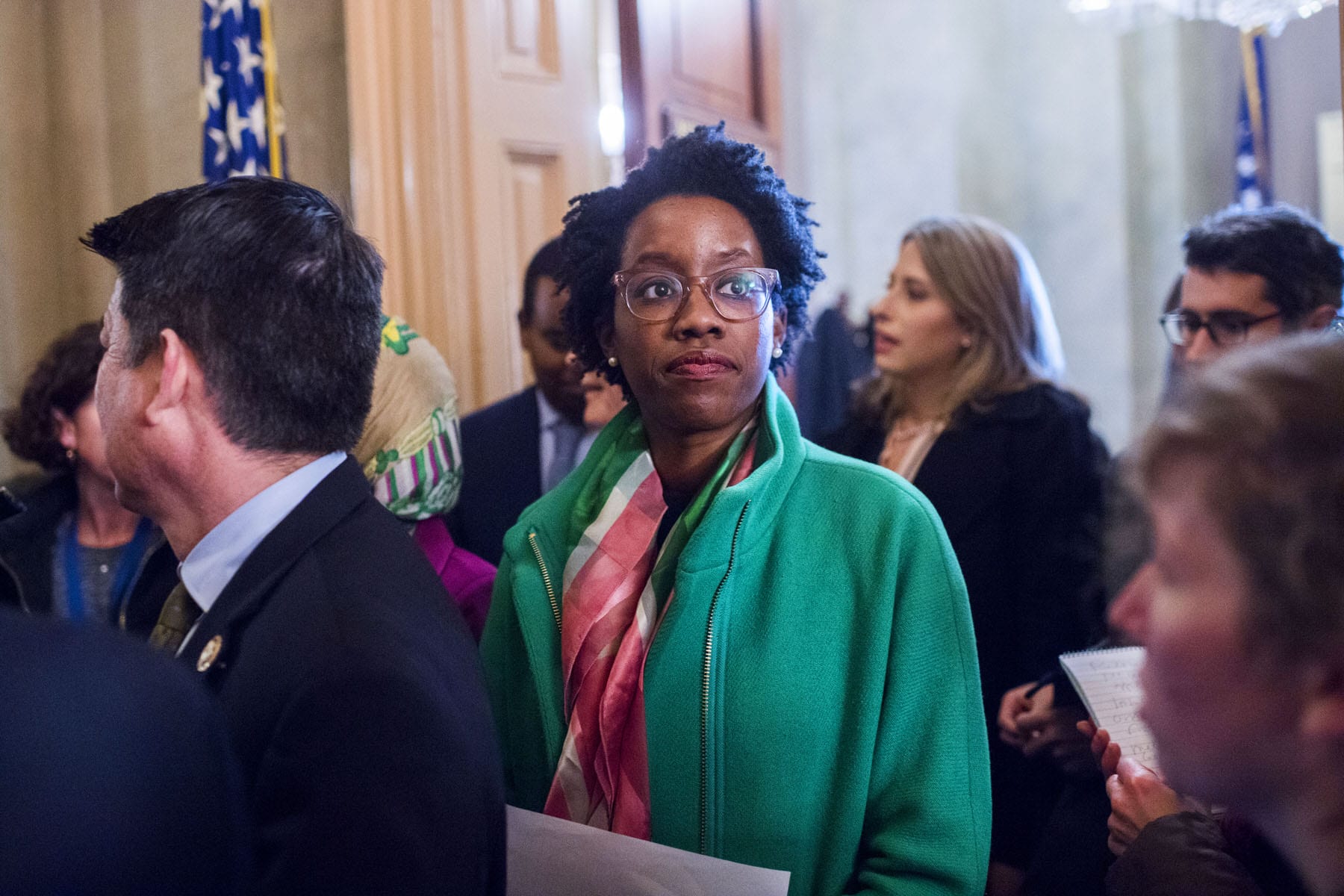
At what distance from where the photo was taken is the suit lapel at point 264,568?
104cm

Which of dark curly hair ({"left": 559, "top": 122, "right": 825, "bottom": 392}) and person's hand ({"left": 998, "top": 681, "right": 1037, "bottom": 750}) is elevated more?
dark curly hair ({"left": 559, "top": 122, "right": 825, "bottom": 392})

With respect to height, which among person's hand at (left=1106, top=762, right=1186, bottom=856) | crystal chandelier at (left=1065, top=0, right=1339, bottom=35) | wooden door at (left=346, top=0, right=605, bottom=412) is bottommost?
person's hand at (left=1106, top=762, right=1186, bottom=856)

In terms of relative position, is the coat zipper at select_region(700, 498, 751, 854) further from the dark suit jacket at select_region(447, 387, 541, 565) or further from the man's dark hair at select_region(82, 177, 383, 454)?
the dark suit jacket at select_region(447, 387, 541, 565)

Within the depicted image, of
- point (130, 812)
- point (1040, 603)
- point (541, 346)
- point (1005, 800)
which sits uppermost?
point (541, 346)

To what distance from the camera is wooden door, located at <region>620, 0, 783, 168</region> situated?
305cm

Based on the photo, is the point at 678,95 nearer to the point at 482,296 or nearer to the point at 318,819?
the point at 482,296

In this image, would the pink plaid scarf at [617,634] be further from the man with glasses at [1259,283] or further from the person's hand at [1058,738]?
the man with glasses at [1259,283]

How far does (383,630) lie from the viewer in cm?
96

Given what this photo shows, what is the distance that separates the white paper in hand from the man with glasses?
1.41m

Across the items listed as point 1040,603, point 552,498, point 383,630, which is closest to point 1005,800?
point 1040,603

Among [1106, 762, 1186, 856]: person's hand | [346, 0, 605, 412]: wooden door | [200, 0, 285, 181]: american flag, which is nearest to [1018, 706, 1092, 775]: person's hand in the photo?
[1106, 762, 1186, 856]: person's hand

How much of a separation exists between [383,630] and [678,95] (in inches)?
101

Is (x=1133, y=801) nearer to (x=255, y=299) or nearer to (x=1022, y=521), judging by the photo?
(x=1022, y=521)

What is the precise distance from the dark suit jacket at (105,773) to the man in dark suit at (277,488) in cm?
23
